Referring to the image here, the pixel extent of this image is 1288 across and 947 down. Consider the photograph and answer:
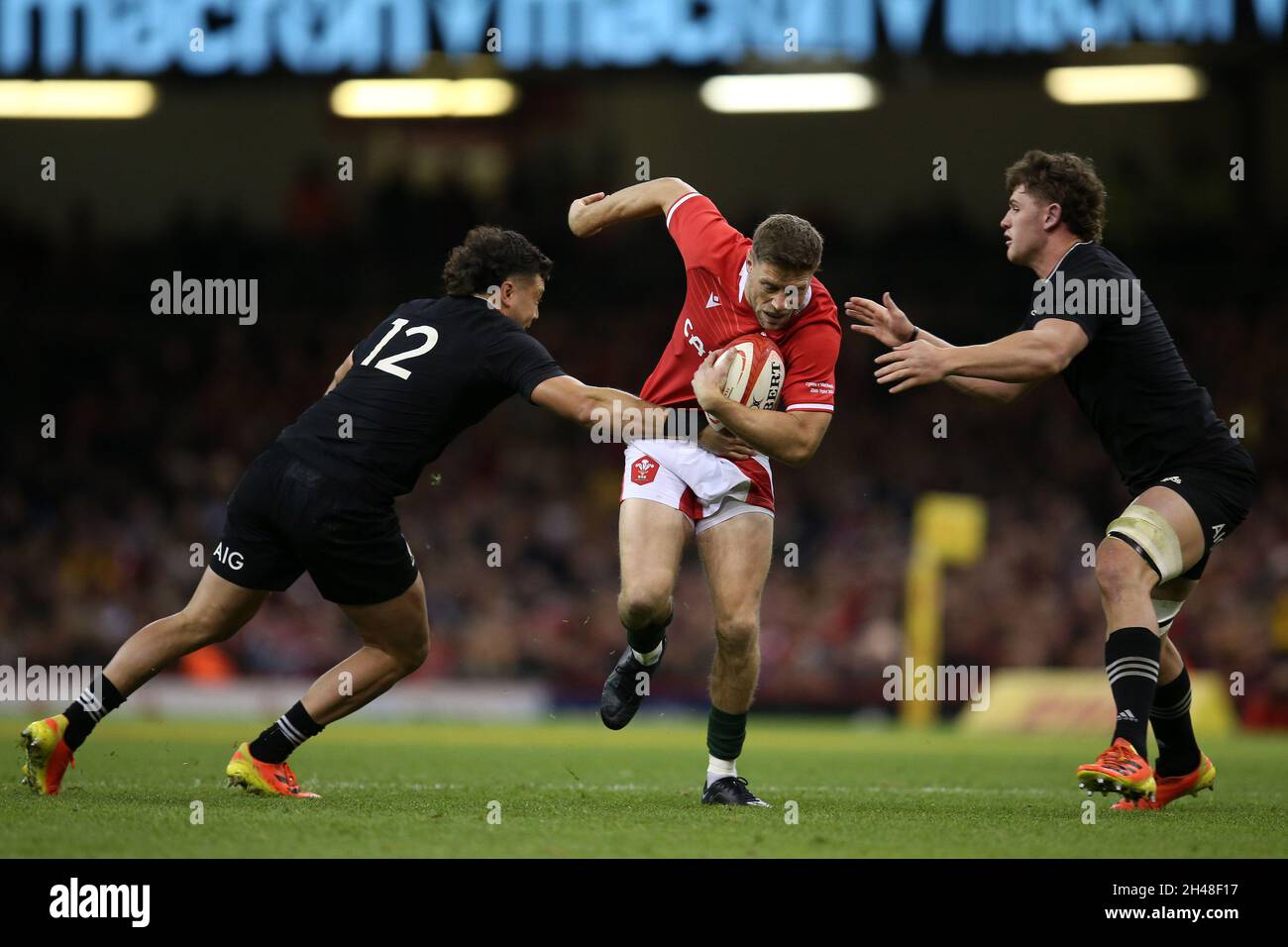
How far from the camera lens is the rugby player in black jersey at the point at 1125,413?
6.52m

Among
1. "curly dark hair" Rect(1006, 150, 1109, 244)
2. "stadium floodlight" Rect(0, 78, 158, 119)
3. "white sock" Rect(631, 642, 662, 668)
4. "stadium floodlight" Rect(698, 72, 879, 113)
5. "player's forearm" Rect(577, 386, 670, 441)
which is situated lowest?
"white sock" Rect(631, 642, 662, 668)

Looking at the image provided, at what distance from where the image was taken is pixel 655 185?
25.8 ft

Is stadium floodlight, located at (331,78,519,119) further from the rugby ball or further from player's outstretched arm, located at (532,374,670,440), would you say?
player's outstretched arm, located at (532,374,670,440)

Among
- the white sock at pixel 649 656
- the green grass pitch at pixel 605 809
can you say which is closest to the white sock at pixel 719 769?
the green grass pitch at pixel 605 809

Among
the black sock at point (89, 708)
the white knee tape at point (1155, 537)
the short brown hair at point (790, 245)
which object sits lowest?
the black sock at point (89, 708)

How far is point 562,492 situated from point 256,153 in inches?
313

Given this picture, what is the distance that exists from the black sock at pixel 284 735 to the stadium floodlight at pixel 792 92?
15683 millimetres

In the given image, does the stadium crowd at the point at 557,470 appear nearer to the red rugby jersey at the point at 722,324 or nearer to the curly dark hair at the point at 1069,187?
the red rugby jersey at the point at 722,324

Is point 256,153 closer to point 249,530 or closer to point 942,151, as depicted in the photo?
point 942,151

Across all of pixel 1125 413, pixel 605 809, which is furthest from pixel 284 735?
pixel 1125 413

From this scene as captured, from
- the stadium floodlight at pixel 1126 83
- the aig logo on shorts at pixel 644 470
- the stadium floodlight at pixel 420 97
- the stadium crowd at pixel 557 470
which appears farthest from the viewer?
the stadium floodlight at pixel 420 97

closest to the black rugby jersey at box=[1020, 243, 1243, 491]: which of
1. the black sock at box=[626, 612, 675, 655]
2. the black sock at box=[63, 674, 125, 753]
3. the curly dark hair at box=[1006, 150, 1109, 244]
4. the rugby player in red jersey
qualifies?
the curly dark hair at box=[1006, 150, 1109, 244]

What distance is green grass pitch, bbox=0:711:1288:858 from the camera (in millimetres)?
5422

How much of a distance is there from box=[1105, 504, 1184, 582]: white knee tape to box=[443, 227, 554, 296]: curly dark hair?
9.23ft
